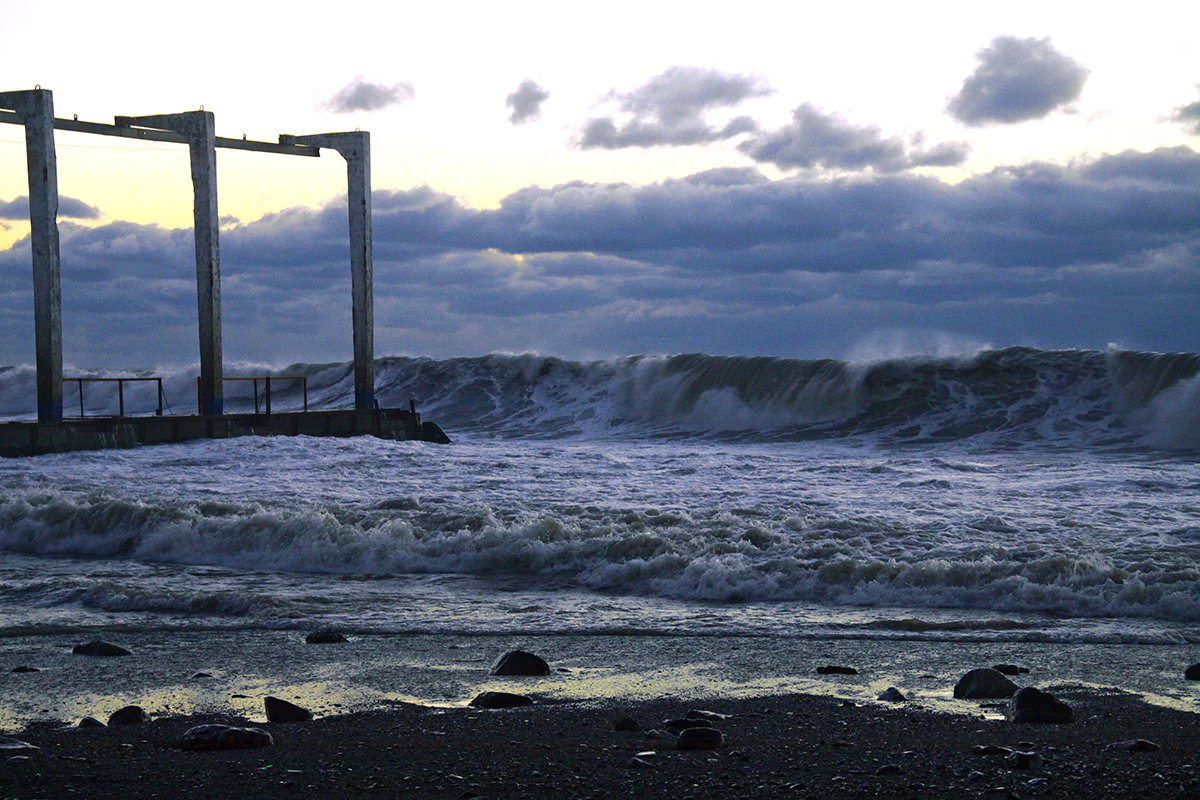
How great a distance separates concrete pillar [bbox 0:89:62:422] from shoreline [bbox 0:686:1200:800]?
49.4 feet

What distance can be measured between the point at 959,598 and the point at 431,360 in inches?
1086

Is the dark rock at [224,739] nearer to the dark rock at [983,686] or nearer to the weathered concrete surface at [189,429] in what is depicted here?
the dark rock at [983,686]

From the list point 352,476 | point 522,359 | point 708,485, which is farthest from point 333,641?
point 522,359

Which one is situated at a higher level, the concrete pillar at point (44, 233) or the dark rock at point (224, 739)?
the concrete pillar at point (44, 233)

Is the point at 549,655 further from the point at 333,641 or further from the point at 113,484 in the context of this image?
the point at 113,484

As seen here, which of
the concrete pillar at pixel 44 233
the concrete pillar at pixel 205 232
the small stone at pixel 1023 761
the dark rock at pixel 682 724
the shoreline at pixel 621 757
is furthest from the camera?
the concrete pillar at pixel 205 232

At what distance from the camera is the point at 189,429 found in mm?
18406

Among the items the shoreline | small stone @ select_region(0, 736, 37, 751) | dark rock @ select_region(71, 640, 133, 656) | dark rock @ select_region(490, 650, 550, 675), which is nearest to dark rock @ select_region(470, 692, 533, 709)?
the shoreline

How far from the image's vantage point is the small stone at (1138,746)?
3.92 metres

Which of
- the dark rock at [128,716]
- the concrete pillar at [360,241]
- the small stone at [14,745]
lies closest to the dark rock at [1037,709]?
the dark rock at [128,716]

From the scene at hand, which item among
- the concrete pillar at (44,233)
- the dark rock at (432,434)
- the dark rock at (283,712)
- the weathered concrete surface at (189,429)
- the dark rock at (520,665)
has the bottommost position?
the dark rock at (520,665)

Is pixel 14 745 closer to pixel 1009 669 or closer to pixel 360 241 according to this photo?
pixel 1009 669

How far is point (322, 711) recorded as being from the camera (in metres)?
4.67

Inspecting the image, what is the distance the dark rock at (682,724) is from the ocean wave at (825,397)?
16344mm
